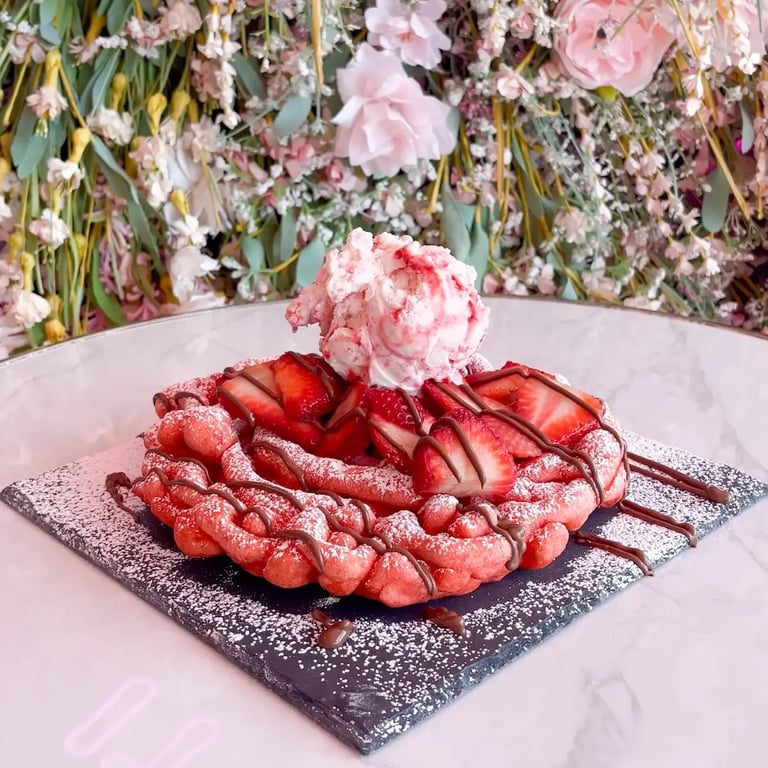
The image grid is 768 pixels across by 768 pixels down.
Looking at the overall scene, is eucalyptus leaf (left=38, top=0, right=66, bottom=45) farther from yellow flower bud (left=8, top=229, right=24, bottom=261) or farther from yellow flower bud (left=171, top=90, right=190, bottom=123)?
yellow flower bud (left=8, top=229, right=24, bottom=261)

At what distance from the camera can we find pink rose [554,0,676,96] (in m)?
1.95

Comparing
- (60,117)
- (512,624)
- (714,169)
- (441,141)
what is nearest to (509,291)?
(441,141)

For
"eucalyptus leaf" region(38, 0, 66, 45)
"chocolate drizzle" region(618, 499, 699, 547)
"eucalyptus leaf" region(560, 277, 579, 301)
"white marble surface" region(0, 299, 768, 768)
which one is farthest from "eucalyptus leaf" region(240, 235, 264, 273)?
"chocolate drizzle" region(618, 499, 699, 547)

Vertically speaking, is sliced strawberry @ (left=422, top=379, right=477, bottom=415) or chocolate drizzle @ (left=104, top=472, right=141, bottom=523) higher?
sliced strawberry @ (left=422, top=379, right=477, bottom=415)

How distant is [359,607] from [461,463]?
0.59ft

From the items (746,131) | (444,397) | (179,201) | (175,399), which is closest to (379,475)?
(444,397)

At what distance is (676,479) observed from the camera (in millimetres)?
1286

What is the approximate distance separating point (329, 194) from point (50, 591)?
1.26 m

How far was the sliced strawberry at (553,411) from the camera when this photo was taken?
1.21m

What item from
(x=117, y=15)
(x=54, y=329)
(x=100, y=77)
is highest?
(x=117, y=15)

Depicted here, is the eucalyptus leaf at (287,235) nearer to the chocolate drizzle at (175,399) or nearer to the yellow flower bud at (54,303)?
the yellow flower bud at (54,303)

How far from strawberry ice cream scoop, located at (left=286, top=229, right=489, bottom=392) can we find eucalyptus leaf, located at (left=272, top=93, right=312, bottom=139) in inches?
32.9

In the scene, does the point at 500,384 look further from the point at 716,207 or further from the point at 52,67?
the point at 716,207

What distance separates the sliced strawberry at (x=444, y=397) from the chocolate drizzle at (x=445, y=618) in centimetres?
25
